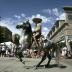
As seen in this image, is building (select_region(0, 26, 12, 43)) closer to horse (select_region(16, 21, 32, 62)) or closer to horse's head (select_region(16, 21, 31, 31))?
horse (select_region(16, 21, 32, 62))

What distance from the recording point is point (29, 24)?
11.4 m

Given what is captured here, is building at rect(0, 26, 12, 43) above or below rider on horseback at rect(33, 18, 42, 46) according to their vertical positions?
above

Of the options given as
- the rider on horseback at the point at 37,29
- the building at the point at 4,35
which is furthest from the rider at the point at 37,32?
the building at the point at 4,35

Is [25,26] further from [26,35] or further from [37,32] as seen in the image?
[37,32]

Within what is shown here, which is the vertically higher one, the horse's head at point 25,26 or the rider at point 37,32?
the horse's head at point 25,26

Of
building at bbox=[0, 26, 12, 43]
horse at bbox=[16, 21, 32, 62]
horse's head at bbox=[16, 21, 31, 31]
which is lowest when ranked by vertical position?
horse at bbox=[16, 21, 32, 62]

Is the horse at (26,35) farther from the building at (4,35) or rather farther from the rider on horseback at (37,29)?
the building at (4,35)

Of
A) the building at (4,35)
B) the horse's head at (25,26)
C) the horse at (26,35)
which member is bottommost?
the horse at (26,35)

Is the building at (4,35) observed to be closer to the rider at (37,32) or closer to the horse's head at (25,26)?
the rider at (37,32)

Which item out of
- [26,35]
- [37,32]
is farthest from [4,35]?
[26,35]

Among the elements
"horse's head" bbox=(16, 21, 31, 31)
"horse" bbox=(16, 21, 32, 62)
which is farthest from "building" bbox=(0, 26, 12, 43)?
"horse's head" bbox=(16, 21, 31, 31)

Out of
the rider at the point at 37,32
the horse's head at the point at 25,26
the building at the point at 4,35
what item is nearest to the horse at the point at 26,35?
the horse's head at the point at 25,26

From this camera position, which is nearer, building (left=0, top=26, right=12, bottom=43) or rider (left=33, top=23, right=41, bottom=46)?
rider (left=33, top=23, right=41, bottom=46)

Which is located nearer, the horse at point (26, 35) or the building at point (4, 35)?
the horse at point (26, 35)
